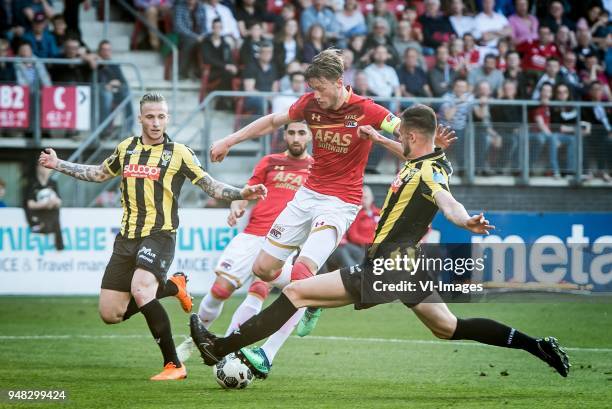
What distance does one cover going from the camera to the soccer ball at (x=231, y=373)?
858 centimetres

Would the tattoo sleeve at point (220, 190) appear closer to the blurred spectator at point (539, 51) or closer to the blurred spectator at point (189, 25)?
the blurred spectator at point (189, 25)

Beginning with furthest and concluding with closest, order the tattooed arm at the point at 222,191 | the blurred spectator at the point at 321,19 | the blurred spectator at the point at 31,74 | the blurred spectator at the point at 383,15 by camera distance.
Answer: the blurred spectator at the point at 383,15
the blurred spectator at the point at 321,19
the blurred spectator at the point at 31,74
the tattooed arm at the point at 222,191

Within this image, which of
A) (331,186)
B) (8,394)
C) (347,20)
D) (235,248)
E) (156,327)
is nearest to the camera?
(8,394)

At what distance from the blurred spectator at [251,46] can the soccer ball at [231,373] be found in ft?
37.7

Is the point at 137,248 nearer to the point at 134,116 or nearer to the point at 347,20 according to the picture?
the point at 134,116

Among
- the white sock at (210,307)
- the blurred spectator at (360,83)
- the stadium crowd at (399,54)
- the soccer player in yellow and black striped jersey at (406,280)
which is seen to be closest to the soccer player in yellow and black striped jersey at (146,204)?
the white sock at (210,307)

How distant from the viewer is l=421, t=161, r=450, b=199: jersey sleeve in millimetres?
7767

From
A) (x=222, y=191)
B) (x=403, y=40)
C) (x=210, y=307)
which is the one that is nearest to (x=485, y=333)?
(x=222, y=191)

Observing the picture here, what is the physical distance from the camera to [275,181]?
11.4 metres

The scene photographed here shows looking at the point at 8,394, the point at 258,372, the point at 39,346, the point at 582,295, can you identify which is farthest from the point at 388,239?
the point at 582,295

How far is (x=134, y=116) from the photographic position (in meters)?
18.7

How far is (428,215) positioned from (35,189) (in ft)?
33.8

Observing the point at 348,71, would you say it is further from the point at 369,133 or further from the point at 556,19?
the point at 369,133

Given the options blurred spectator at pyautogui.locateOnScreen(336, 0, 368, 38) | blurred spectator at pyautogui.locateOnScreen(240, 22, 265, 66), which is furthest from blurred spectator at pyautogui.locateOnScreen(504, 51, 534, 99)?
blurred spectator at pyautogui.locateOnScreen(240, 22, 265, 66)
